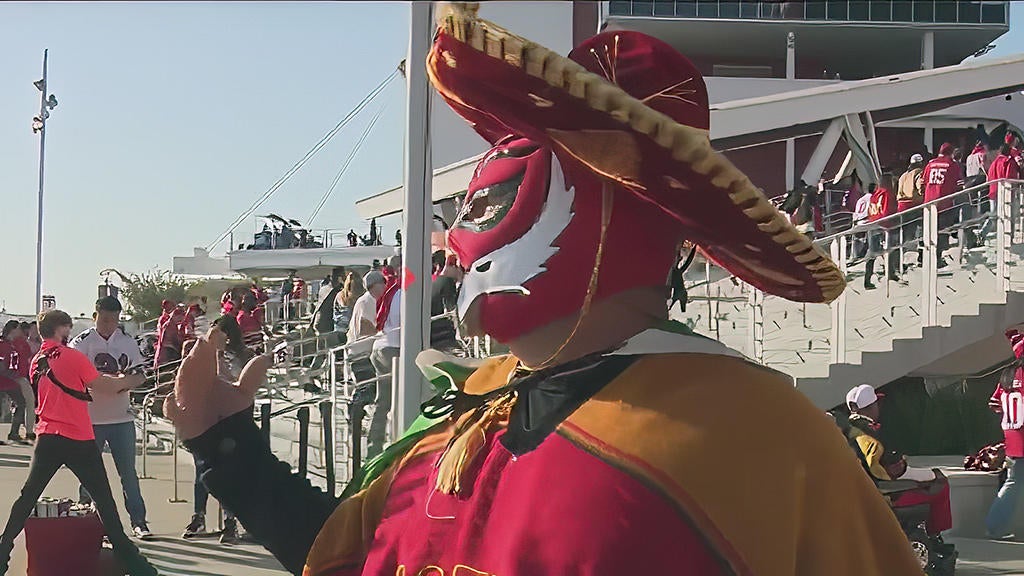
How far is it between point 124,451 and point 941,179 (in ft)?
23.1

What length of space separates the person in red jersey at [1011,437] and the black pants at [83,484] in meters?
5.00

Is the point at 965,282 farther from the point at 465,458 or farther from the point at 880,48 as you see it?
the point at 880,48

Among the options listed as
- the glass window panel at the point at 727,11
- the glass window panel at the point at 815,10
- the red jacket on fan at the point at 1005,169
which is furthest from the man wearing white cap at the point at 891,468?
the glass window panel at the point at 815,10

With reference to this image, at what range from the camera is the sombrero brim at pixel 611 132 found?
1.54 m

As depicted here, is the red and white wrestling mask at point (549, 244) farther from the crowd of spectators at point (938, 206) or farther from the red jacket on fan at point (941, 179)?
the red jacket on fan at point (941, 179)

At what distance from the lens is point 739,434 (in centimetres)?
157

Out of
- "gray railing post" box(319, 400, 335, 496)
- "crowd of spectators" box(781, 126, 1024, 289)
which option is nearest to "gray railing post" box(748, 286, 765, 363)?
"crowd of spectators" box(781, 126, 1024, 289)

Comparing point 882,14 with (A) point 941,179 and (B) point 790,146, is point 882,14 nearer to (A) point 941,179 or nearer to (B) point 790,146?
(B) point 790,146

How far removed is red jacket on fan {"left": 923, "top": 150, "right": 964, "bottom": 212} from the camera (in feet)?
31.8

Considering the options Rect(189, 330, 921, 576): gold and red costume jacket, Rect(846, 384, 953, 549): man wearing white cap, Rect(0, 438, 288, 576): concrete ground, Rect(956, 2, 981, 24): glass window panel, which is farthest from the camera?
Rect(956, 2, 981, 24): glass window panel

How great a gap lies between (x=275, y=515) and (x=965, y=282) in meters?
8.14

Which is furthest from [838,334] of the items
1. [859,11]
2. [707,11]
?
[859,11]

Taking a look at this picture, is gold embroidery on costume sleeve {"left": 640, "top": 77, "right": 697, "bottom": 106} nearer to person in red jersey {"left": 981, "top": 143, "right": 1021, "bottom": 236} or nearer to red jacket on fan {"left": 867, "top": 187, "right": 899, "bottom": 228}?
person in red jersey {"left": 981, "top": 143, "right": 1021, "bottom": 236}

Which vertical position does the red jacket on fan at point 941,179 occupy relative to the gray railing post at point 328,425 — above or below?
above
